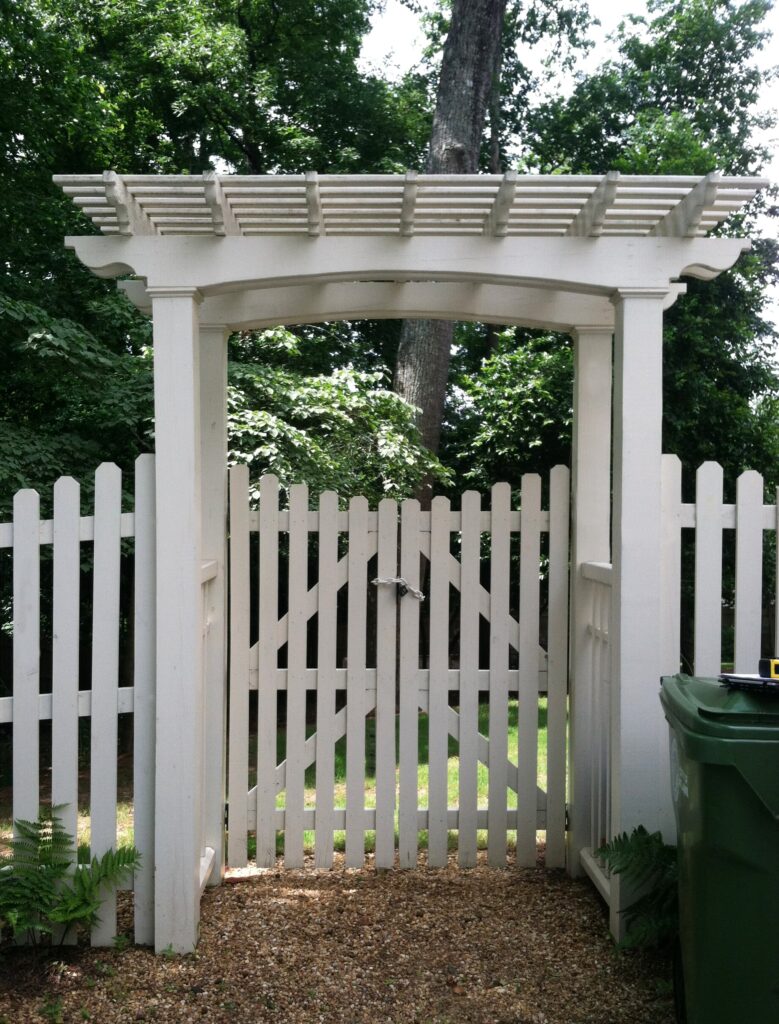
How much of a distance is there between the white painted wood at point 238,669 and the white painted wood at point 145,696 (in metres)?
0.67

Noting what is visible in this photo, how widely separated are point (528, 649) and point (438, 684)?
422 millimetres

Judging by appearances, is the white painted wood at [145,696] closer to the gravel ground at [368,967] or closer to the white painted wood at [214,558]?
the gravel ground at [368,967]

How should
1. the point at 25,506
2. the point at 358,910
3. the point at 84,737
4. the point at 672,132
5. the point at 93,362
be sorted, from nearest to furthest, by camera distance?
the point at 25,506 < the point at 358,910 < the point at 93,362 < the point at 84,737 < the point at 672,132

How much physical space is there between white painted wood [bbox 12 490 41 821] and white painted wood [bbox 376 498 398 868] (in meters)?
1.40

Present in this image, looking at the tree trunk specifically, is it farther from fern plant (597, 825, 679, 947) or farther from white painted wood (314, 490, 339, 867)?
fern plant (597, 825, 679, 947)

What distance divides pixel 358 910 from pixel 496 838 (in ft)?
2.44

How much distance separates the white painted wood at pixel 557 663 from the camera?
12.5 feet

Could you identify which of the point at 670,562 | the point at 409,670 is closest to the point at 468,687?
the point at 409,670

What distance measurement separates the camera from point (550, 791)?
3.88 m

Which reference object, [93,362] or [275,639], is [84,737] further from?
[275,639]

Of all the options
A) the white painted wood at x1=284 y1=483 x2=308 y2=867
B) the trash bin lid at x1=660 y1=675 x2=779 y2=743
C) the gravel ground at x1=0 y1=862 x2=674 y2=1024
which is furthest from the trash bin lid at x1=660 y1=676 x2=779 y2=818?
the white painted wood at x1=284 y1=483 x2=308 y2=867

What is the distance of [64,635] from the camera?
122 inches

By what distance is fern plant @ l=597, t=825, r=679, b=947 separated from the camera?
9.28ft

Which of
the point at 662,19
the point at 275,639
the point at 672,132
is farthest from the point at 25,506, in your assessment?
the point at 662,19
